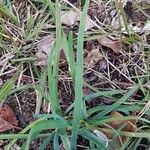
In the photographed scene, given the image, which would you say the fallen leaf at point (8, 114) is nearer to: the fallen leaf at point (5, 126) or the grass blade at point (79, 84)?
the fallen leaf at point (5, 126)

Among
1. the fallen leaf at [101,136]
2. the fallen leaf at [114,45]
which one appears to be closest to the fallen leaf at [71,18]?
the fallen leaf at [114,45]

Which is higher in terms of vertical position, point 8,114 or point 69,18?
point 69,18

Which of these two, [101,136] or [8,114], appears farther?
[8,114]

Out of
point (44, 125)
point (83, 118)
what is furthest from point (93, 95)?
point (44, 125)

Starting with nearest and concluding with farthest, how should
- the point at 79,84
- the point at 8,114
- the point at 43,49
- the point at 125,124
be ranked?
the point at 79,84, the point at 125,124, the point at 8,114, the point at 43,49

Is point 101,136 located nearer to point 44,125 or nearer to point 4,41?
point 44,125

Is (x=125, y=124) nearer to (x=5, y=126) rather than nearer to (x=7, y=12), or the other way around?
(x=5, y=126)

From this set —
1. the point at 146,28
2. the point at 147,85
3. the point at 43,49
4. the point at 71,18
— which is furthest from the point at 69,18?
the point at 147,85

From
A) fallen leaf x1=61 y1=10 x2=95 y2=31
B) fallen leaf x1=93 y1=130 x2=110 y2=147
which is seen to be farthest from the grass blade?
fallen leaf x1=61 y1=10 x2=95 y2=31
